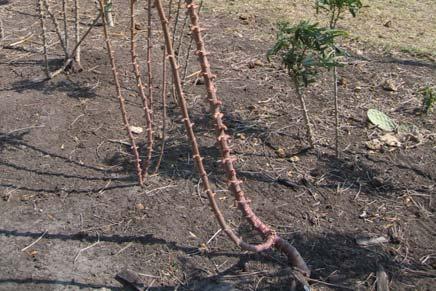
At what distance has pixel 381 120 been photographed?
3.96 metres

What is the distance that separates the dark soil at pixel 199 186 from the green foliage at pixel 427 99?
0.24 feet

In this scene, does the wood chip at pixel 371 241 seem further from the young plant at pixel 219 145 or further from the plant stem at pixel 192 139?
the plant stem at pixel 192 139

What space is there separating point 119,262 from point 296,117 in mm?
1741

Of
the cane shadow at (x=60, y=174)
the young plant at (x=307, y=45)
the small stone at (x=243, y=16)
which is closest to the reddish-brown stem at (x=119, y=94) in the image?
the cane shadow at (x=60, y=174)

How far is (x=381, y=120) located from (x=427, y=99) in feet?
1.24

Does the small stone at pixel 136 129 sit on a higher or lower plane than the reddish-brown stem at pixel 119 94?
lower

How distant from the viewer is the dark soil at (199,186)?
2760mm

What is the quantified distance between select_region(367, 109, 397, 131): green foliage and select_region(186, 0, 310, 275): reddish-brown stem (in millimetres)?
1523

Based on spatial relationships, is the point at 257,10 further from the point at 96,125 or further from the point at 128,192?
the point at 128,192

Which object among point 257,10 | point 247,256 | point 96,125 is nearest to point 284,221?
point 247,256

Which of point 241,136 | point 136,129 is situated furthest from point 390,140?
point 136,129

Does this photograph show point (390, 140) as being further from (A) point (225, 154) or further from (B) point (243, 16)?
(B) point (243, 16)

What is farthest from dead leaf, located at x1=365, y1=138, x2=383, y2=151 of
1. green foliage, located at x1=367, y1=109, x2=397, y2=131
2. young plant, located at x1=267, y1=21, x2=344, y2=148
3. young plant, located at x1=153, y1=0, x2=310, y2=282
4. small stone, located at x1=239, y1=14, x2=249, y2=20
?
small stone, located at x1=239, y1=14, x2=249, y2=20

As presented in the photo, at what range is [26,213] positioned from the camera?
10.2ft
